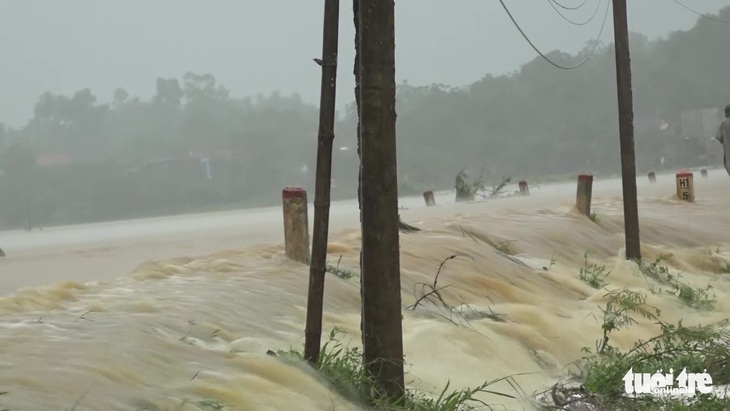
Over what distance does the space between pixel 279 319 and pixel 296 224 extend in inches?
66.0

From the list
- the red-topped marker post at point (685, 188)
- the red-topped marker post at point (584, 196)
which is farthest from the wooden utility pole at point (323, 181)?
the red-topped marker post at point (685, 188)

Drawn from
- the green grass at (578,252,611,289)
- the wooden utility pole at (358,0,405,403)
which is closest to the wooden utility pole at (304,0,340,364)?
the wooden utility pole at (358,0,405,403)

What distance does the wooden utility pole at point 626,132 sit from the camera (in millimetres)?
11023

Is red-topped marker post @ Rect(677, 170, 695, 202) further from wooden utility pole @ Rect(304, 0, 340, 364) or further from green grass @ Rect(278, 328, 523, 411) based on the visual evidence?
wooden utility pole @ Rect(304, 0, 340, 364)

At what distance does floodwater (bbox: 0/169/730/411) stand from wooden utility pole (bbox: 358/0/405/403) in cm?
32

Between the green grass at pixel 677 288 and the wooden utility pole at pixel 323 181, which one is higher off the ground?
the wooden utility pole at pixel 323 181

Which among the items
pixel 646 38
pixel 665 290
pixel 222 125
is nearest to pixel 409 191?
pixel 222 125

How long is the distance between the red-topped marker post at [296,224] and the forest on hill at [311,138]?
4524 centimetres

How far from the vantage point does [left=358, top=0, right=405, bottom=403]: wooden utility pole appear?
15.7 ft

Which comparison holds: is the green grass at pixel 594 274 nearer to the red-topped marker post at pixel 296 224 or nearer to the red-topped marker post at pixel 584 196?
the red-topped marker post at pixel 584 196

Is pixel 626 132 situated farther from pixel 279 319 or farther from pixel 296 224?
pixel 279 319

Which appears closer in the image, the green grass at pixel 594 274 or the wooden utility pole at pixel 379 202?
the wooden utility pole at pixel 379 202

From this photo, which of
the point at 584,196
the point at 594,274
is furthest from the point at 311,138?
the point at 594,274

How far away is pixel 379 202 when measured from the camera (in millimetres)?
4832
